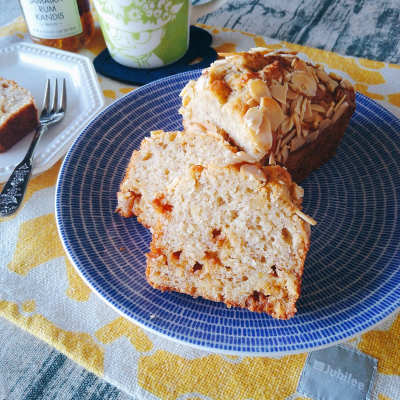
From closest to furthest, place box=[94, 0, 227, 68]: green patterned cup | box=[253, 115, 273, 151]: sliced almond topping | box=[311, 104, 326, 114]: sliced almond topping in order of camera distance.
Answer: box=[253, 115, 273, 151]: sliced almond topping
box=[311, 104, 326, 114]: sliced almond topping
box=[94, 0, 227, 68]: green patterned cup

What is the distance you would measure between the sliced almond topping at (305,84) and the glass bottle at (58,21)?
5.43ft

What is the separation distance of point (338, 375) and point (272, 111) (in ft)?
3.29

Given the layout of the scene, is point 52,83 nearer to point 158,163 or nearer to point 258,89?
point 158,163

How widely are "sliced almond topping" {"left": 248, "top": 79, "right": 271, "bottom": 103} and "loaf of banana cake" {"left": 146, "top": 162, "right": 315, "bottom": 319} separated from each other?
0.36 m

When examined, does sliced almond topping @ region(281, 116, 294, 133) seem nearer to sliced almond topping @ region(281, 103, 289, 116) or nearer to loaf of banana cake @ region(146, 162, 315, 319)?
sliced almond topping @ region(281, 103, 289, 116)

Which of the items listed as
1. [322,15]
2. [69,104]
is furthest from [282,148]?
[322,15]

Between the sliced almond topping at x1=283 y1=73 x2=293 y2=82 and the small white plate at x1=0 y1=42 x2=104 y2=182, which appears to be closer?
the sliced almond topping at x1=283 y1=73 x2=293 y2=82

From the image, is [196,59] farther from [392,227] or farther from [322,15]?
[392,227]

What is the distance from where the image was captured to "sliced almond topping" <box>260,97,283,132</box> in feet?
5.30

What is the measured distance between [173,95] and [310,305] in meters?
1.42

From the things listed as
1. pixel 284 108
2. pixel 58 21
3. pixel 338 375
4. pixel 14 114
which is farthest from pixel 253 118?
pixel 58 21

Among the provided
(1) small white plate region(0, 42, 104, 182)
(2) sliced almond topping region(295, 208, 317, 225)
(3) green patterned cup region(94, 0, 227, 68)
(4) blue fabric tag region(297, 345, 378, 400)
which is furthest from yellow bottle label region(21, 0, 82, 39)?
(4) blue fabric tag region(297, 345, 378, 400)

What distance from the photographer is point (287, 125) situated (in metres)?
1.71

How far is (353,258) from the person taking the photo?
1587 millimetres
